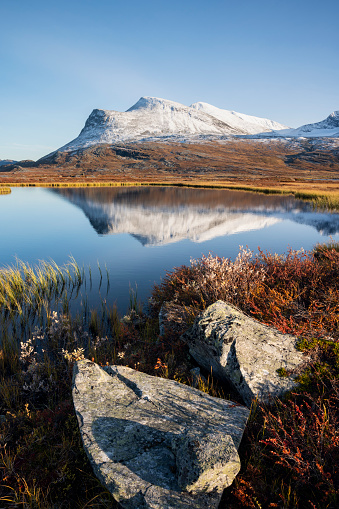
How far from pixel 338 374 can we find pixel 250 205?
3908 cm

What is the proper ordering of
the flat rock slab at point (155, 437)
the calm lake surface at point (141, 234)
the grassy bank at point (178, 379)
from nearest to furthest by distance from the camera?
the flat rock slab at point (155, 437) → the grassy bank at point (178, 379) → the calm lake surface at point (141, 234)

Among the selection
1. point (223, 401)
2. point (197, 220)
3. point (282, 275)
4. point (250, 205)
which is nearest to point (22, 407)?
point (223, 401)

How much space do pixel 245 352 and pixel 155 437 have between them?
1.74 m

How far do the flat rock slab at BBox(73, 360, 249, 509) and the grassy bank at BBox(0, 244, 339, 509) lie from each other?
38cm

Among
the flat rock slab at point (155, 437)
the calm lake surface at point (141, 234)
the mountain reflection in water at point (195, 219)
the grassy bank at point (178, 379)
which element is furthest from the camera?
the mountain reflection in water at point (195, 219)

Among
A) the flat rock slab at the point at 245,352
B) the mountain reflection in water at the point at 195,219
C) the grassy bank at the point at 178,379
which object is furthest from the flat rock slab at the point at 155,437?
the mountain reflection in water at the point at 195,219

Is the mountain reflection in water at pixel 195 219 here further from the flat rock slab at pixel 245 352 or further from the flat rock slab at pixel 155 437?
the flat rock slab at pixel 155 437

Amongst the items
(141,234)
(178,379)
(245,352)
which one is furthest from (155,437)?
(141,234)

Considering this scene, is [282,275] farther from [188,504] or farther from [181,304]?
[188,504]

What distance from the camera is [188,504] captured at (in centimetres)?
230

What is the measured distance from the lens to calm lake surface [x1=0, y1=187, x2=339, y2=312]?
1488cm

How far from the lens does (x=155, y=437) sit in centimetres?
290

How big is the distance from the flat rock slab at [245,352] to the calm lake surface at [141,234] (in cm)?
585

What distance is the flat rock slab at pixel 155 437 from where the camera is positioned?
92.3 inches
